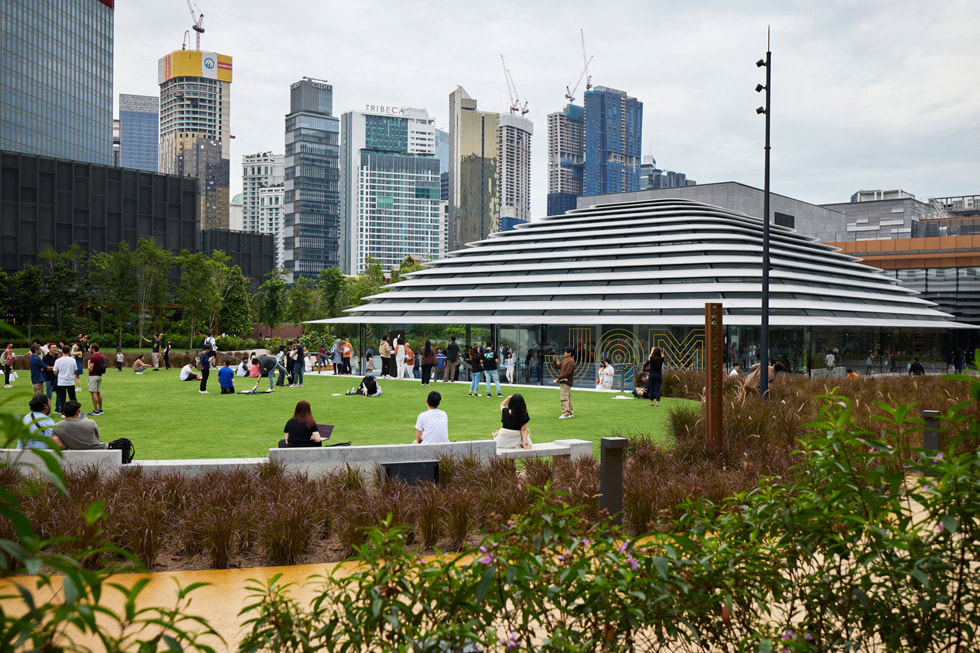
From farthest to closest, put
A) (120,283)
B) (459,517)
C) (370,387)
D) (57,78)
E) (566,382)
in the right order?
(57,78) → (120,283) → (370,387) → (566,382) → (459,517)

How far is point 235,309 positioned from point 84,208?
19011 mm

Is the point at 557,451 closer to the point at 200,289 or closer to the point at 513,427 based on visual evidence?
the point at 513,427

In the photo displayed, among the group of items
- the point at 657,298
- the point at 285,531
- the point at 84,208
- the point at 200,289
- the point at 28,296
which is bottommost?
the point at 285,531

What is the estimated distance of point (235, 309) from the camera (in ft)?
240

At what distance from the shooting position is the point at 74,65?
105938 mm

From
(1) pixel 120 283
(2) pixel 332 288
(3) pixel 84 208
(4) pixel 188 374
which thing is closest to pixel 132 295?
(1) pixel 120 283

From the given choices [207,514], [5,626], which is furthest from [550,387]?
[5,626]

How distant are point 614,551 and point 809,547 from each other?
1102 mm

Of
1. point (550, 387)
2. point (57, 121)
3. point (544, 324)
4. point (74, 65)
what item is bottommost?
point (550, 387)

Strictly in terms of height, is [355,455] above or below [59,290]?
below

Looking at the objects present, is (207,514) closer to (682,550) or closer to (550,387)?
(682,550)

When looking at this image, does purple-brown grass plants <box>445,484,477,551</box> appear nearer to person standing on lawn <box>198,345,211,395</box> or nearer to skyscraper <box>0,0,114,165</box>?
person standing on lawn <box>198,345,211,395</box>

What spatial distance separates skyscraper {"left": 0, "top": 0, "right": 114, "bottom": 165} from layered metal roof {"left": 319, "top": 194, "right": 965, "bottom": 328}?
7842cm

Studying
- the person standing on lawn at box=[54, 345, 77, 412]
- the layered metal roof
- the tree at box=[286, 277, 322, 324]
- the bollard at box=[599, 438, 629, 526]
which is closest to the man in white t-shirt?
the bollard at box=[599, 438, 629, 526]
